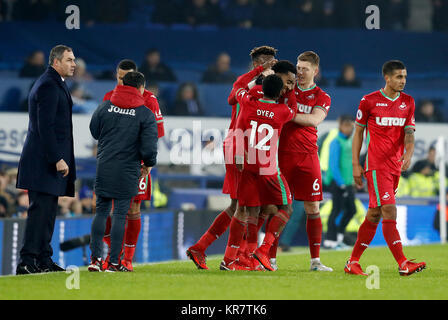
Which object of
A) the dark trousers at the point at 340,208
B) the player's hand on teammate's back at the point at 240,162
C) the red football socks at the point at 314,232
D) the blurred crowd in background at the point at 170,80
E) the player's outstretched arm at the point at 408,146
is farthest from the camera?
the blurred crowd in background at the point at 170,80

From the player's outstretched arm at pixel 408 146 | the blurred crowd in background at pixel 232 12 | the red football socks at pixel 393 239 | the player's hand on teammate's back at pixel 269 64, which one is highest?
the blurred crowd in background at pixel 232 12

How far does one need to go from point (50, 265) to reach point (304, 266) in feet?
7.87

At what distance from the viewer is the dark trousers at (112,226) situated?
279 inches

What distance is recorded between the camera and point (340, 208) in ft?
42.2

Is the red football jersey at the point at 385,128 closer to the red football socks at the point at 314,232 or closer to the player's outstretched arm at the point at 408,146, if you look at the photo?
the player's outstretched arm at the point at 408,146

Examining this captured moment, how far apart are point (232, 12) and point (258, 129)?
41.0ft

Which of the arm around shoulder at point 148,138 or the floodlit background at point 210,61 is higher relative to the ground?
the floodlit background at point 210,61

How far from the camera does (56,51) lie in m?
7.52

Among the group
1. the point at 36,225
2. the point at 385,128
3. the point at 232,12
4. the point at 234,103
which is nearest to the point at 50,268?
the point at 36,225

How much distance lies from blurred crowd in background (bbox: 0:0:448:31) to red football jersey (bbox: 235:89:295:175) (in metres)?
11.6

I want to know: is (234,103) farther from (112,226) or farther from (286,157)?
(112,226)

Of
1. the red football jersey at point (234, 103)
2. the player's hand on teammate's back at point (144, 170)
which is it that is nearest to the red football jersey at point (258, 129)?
the red football jersey at point (234, 103)

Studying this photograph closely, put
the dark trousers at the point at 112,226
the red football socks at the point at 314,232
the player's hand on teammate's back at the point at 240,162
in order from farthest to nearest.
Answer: the red football socks at the point at 314,232 < the player's hand on teammate's back at the point at 240,162 < the dark trousers at the point at 112,226

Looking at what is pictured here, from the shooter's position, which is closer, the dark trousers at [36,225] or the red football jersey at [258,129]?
the red football jersey at [258,129]
